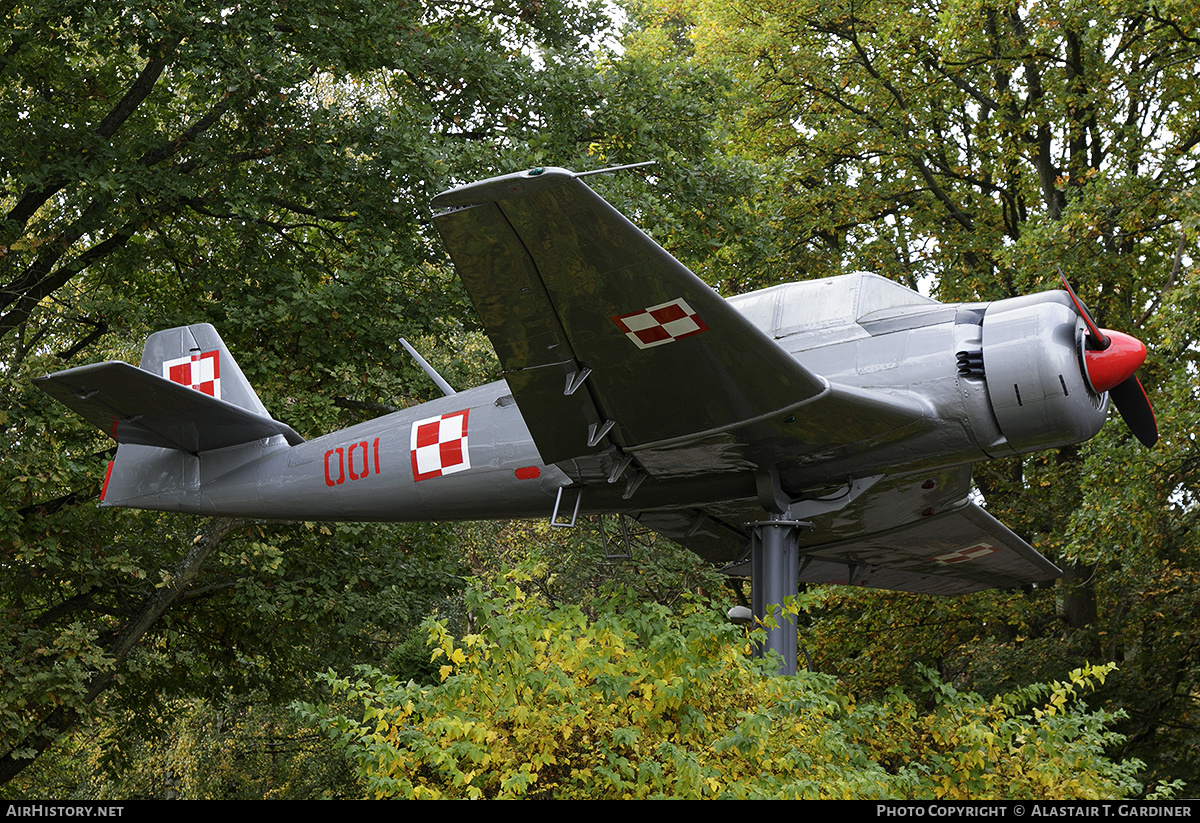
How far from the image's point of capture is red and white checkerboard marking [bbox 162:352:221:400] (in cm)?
924

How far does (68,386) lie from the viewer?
23.5 feet

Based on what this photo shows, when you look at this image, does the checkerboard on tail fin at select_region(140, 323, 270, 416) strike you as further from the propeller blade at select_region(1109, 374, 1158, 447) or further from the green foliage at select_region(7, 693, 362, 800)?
the green foliage at select_region(7, 693, 362, 800)

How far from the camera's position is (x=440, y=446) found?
748cm

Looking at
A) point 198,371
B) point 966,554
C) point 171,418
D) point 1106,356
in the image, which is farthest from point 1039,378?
point 198,371

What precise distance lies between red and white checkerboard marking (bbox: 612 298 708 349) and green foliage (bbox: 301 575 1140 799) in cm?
147

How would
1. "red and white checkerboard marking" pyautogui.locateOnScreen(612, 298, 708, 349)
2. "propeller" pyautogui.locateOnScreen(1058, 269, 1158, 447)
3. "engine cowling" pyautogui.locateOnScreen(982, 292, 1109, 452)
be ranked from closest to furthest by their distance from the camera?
"red and white checkerboard marking" pyautogui.locateOnScreen(612, 298, 708, 349) < "engine cowling" pyautogui.locateOnScreen(982, 292, 1109, 452) < "propeller" pyautogui.locateOnScreen(1058, 269, 1158, 447)

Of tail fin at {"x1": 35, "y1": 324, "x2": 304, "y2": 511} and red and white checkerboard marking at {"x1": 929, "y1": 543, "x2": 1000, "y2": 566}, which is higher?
tail fin at {"x1": 35, "y1": 324, "x2": 304, "y2": 511}

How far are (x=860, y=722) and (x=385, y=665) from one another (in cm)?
1004

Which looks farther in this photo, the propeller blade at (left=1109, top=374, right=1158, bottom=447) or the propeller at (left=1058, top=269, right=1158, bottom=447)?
the propeller blade at (left=1109, top=374, right=1158, bottom=447)

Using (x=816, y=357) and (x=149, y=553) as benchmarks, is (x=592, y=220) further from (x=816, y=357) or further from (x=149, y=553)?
(x=149, y=553)

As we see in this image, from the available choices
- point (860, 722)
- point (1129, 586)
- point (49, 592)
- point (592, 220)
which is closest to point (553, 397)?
point (592, 220)

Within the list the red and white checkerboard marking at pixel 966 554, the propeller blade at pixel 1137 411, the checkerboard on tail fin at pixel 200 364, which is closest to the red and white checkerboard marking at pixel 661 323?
the propeller blade at pixel 1137 411

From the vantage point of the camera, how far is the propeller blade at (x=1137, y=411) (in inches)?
284

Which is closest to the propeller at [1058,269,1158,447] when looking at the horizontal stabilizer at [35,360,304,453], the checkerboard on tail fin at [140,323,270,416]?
the horizontal stabilizer at [35,360,304,453]
